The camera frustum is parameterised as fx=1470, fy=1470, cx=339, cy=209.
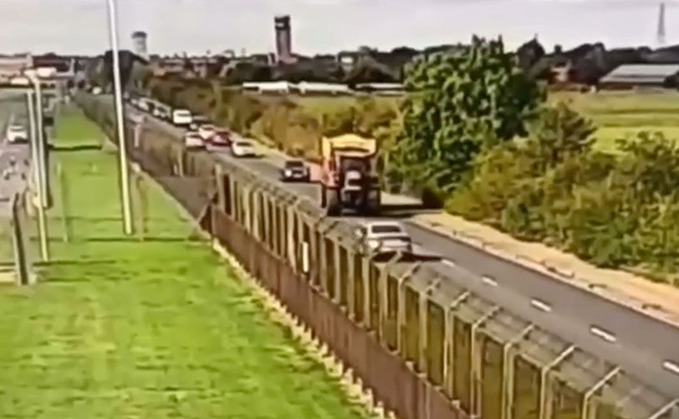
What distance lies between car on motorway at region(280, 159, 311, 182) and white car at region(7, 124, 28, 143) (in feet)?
7.05

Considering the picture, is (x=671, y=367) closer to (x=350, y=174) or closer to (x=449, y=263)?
(x=449, y=263)

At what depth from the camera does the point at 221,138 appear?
43.2 feet

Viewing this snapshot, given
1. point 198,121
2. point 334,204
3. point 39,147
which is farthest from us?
point 198,121

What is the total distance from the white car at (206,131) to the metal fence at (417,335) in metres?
2.59

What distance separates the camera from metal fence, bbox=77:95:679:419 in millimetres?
3963

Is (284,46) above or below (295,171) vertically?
above

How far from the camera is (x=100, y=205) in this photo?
12859 mm

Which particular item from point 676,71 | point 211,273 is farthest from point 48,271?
point 676,71

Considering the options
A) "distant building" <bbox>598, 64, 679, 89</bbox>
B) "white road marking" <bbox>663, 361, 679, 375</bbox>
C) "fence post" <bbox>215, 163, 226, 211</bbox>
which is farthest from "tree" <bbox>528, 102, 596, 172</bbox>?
"white road marking" <bbox>663, 361, 679, 375</bbox>

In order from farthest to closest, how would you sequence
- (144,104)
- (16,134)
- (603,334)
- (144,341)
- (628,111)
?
(144,104)
(16,134)
(628,111)
(144,341)
(603,334)

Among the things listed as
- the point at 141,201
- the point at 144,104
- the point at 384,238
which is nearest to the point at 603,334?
the point at 384,238

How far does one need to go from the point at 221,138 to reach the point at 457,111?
2.13 m

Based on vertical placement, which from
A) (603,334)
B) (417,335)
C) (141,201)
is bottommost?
(141,201)

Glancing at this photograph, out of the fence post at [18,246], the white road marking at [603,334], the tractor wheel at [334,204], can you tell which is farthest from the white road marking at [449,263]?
the fence post at [18,246]
